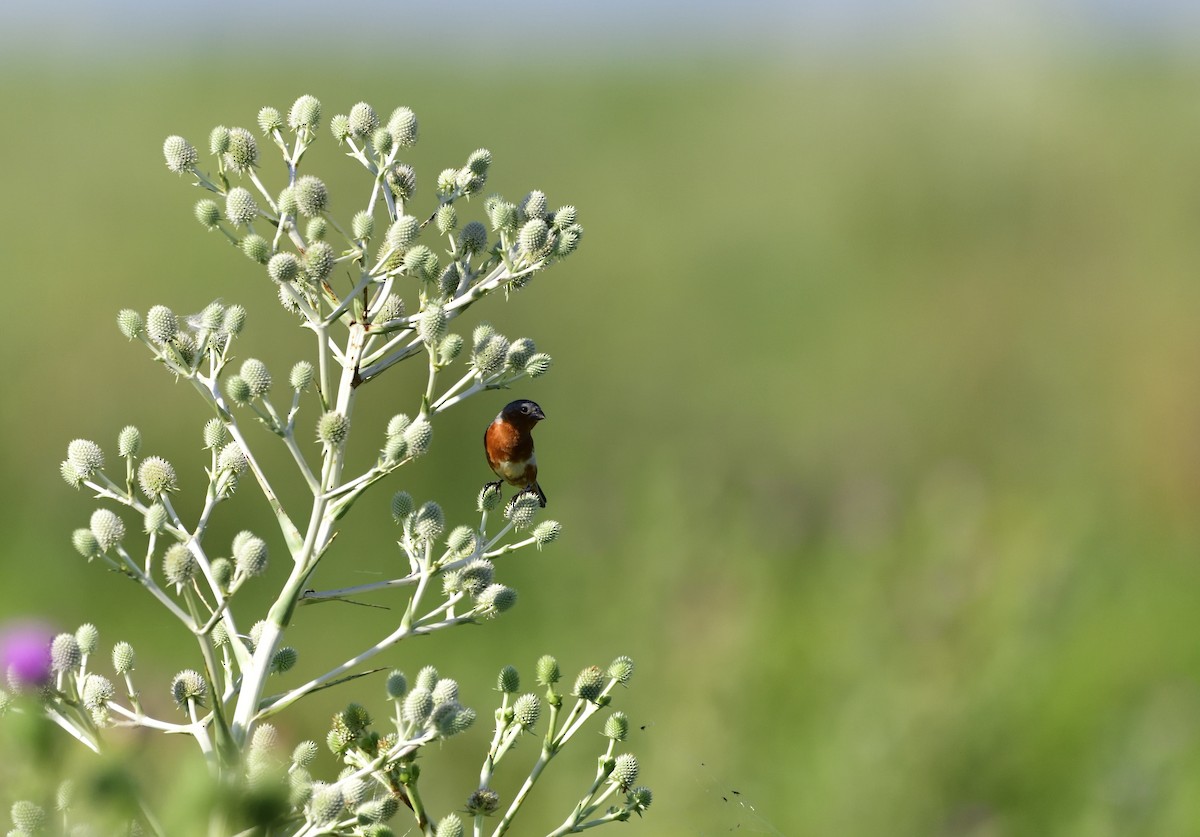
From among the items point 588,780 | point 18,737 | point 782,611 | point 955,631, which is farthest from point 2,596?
point 18,737

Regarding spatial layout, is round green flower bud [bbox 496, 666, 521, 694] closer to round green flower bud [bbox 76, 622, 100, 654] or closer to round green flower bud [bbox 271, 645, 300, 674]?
round green flower bud [bbox 271, 645, 300, 674]

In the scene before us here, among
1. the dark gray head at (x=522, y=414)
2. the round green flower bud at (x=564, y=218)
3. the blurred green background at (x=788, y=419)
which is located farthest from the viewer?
the blurred green background at (x=788, y=419)

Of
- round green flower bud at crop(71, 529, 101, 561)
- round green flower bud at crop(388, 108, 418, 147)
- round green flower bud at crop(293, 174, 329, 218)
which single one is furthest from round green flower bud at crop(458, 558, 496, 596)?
round green flower bud at crop(388, 108, 418, 147)

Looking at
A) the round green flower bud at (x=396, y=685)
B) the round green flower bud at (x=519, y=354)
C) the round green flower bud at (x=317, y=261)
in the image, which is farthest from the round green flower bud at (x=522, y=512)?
the round green flower bud at (x=317, y=261)

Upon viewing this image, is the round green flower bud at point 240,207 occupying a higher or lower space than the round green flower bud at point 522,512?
higher

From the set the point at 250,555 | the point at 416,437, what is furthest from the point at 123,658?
the point at 416,437

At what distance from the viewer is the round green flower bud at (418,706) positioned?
2.12 metres

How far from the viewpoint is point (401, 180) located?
2566mm

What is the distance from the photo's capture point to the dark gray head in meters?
3.20

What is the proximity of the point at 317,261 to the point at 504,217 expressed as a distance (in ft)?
1.27

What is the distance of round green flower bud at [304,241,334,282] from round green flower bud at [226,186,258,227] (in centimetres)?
17

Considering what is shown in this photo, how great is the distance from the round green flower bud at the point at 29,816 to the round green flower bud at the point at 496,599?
875mm

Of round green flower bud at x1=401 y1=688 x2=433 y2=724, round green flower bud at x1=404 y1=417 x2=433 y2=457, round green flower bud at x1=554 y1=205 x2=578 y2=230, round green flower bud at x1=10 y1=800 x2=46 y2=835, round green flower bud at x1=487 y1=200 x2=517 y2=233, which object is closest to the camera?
round green flower bud at x1=10 y1=800 x2=46 y2=835

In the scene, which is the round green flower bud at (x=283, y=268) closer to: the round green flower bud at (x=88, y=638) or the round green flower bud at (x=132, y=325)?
the round green flower bud at (x=132, y=325)
